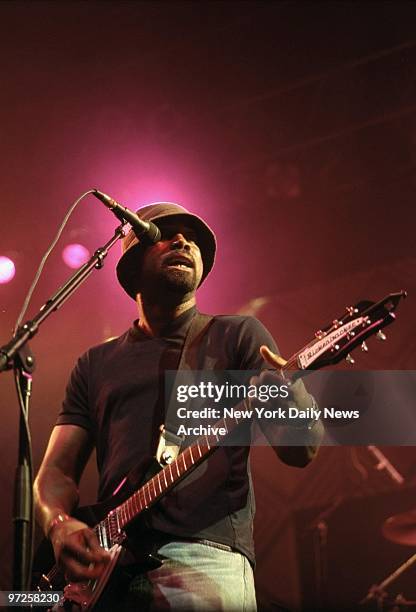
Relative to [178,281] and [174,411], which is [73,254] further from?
[174,411]

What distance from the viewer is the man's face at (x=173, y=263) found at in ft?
8.86

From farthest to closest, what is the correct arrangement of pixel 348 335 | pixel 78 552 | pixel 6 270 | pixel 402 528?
pixel 6 270 → pixel 402 528 → pixel 78 552 → pixel 348 335

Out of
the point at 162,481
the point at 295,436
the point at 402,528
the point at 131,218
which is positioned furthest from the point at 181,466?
the point at 402,528

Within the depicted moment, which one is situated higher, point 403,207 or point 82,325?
point 403,207

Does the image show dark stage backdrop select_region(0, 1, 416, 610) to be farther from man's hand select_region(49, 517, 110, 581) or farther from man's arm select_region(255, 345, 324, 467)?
man's arm select_region(255, 345, 324, 467)

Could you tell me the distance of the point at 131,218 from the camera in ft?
7.31

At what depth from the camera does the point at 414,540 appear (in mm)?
3168

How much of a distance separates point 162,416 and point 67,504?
1.48 ft

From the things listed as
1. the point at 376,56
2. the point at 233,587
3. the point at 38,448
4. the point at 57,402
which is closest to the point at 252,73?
the point at 376,56

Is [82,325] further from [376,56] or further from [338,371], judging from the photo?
[376,56]

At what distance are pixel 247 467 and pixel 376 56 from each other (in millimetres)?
2385

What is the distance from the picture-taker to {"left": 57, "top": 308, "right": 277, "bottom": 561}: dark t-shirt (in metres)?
2.05

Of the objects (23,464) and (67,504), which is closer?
(23,464)

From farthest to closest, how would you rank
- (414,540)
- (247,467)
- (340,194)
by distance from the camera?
(340,194) < (414,540) < (247,467)
